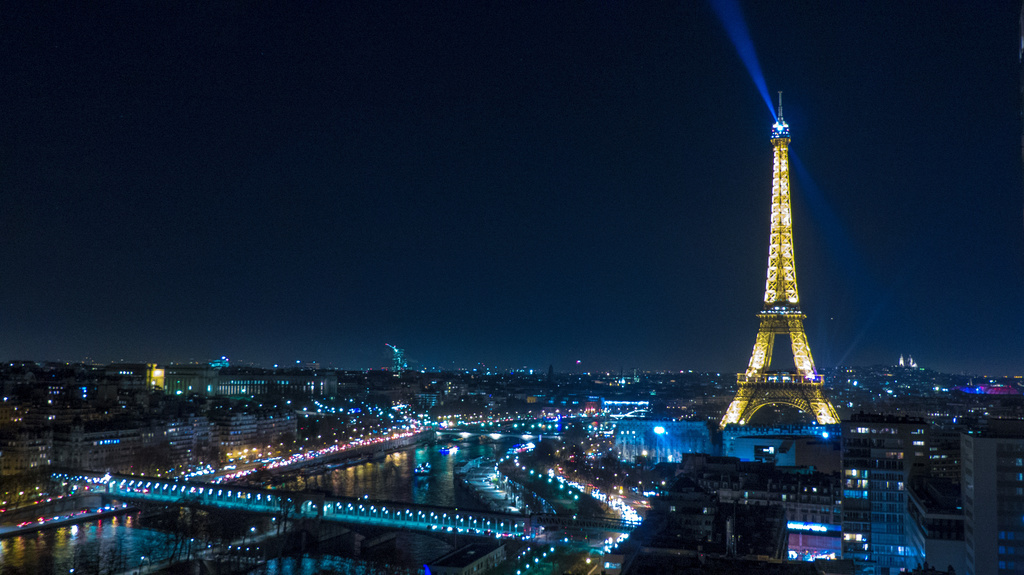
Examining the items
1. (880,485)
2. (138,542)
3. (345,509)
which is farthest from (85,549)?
(880,485)

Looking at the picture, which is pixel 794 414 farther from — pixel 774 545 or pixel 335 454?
pixel 774 545

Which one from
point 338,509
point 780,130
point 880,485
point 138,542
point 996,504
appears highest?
point 780,130

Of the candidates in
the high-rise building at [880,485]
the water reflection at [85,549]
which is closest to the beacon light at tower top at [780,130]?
the high-rise building at [880,485]

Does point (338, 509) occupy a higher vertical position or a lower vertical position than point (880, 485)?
lower

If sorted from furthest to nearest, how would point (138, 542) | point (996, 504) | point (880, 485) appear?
point (138, 542) → point (880, 485) → point (996, 504)

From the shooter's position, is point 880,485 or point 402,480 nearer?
point 880,485

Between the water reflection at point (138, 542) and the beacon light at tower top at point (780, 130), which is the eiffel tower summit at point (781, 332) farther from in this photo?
the water reflection at point (138, 542)

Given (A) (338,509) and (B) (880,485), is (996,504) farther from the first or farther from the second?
(A) (338,509)
